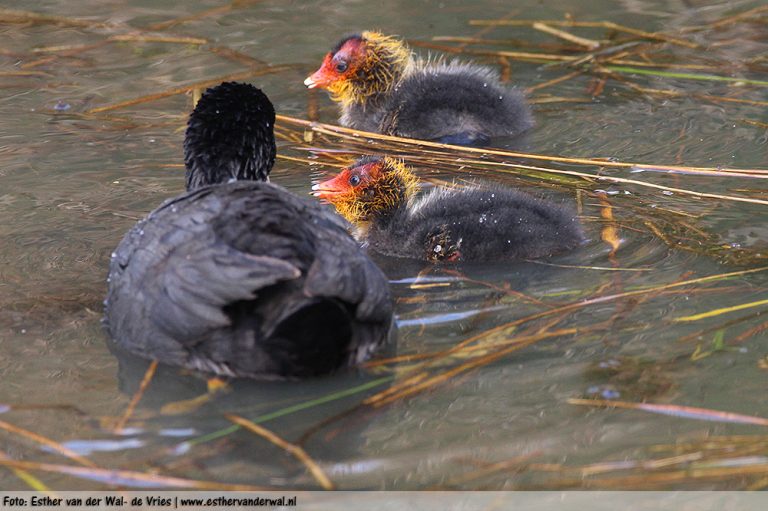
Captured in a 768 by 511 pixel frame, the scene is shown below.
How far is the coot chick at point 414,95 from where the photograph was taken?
636 centimetres

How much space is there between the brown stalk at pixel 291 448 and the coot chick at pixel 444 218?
1.68 meters

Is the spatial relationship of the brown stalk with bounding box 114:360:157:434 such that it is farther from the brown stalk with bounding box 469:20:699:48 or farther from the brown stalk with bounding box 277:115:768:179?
the brown stalk with bounding box 469:20:699:48

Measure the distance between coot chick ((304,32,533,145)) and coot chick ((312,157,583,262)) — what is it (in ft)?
3.08

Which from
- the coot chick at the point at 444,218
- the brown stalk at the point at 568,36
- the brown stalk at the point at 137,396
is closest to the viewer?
the brown stalk at the point at 137,396

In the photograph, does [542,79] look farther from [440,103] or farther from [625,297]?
[625,297]

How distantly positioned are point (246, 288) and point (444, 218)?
166 cm

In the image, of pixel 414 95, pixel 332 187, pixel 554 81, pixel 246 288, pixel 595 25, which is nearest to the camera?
pixel 246 288

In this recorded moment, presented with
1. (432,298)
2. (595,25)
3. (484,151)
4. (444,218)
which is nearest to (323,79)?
(484,151)

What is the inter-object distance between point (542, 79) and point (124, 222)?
3.10 m

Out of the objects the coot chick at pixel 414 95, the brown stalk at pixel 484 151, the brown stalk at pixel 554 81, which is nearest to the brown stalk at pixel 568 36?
the brown stalk at pixel 554 81

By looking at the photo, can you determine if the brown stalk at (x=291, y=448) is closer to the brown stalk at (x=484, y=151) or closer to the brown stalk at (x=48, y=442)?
the brown stalk at (x=48, y=442)

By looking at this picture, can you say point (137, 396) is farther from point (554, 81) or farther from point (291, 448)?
point (554, 81)

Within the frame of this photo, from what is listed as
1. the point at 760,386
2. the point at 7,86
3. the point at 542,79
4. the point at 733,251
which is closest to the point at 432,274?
the point at 733,251

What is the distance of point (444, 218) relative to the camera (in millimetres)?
5117
